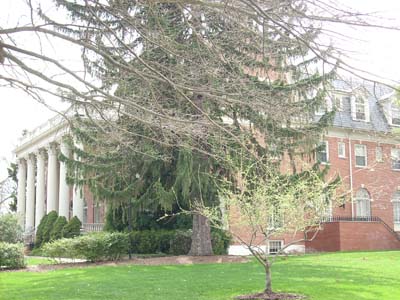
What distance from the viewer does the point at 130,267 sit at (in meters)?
18.4

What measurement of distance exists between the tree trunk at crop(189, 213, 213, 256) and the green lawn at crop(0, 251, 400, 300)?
166 inches

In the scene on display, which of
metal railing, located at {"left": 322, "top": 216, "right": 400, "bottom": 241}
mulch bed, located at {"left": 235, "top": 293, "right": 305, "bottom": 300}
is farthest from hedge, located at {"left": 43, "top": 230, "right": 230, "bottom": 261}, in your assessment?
mulch bed, located at {"left": 235, "top": 293, "right": 305, "bottom": 300}

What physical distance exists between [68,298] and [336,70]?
23.2 feet

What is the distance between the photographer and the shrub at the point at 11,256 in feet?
62.7

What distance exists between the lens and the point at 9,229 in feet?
109

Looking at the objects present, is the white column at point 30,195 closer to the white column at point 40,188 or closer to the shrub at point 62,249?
the white column at point 40,188

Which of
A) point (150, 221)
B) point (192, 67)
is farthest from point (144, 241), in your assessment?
point (192, 67)

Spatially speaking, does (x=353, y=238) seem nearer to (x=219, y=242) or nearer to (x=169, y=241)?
(x=219, y=242)

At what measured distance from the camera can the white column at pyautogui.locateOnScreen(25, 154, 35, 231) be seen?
138 ft

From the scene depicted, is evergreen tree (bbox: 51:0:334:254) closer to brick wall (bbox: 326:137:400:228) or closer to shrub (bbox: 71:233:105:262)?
shrub (bbox: 71:233:105:262)

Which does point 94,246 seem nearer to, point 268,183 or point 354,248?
point 268,183

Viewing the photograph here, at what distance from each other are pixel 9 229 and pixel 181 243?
13.4 metres

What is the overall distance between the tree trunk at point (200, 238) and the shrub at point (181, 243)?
1.25m

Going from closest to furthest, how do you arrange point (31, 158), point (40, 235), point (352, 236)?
point (352, 236) < point (40, 235) < point (31, 158)
